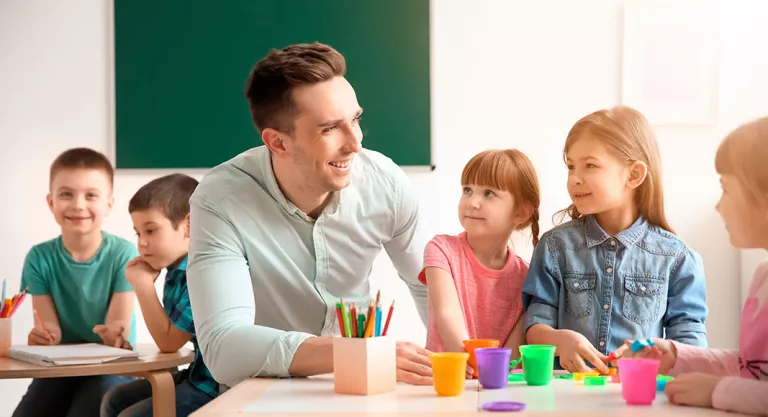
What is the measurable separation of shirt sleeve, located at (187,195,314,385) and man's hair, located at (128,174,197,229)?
0.85m

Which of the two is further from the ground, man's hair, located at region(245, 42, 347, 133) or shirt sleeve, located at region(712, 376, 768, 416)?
man's hair, located at region(245, 42, 347, 133)

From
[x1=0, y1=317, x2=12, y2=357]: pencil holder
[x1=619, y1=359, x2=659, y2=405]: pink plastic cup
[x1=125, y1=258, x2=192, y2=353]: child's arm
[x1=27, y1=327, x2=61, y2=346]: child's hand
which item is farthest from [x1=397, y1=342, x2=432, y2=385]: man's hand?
[x1=27, y1=327, x2=61, y2=346]: child's hand

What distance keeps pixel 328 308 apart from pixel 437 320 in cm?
31

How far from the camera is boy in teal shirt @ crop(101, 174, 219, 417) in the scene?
241 cm

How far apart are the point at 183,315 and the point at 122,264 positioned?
2.33 ft

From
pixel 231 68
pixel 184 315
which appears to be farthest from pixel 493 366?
pixel 231 68

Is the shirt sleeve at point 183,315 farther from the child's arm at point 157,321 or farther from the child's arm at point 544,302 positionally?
the child's arm at point 544,302

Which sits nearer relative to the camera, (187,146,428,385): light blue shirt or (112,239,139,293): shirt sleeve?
(187,146,428,385): light blue shirt

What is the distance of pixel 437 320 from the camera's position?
6.53ft

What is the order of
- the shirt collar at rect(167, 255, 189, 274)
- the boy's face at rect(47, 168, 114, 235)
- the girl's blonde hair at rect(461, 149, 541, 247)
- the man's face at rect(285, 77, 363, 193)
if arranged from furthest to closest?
the boy's face at rect(47, 168, 114, 235), the shirt collar at rect(167, 255, 189, 274), the girl's blonde hair at rect(461, 149, 541, 247), the man's face at rect(285, 77, 363, 193)

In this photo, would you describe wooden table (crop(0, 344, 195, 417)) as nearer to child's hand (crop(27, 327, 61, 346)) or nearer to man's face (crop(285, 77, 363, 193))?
child's hand (crop(27, 327, 61, 346))

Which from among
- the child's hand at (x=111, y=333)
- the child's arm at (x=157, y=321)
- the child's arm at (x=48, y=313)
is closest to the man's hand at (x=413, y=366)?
the child's arm at (x=157, y=321)

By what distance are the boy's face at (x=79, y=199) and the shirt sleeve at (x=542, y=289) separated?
1883 millimetres

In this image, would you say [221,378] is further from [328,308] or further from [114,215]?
[114,215]
